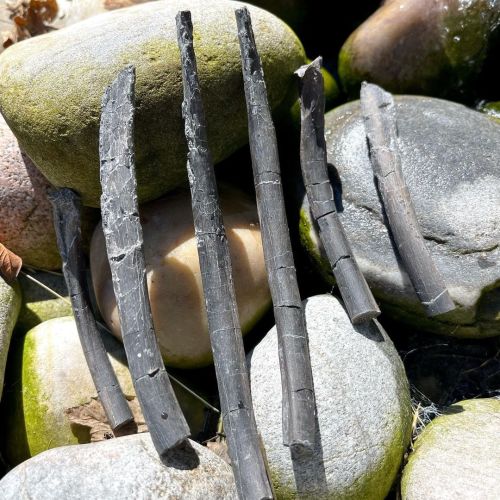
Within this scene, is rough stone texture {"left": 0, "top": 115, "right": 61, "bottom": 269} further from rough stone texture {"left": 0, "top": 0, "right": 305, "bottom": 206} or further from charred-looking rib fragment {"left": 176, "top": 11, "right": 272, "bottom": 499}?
charred-looking rib fragment {"left": 176, "top": 11, "right": 272, "bottom": 499}

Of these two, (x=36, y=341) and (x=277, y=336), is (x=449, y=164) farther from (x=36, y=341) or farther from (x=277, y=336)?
(x=36, y=341)

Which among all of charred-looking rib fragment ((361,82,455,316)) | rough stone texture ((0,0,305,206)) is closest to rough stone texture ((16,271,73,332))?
rough stone texture ((0,0,305,206))

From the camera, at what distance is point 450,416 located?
3.32 metres

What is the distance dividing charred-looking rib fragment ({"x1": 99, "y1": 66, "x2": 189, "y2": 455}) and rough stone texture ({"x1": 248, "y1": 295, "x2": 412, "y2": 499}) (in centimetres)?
53

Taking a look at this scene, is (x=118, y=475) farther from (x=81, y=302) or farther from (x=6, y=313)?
(x=6, y=313)

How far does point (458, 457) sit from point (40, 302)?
2.61m

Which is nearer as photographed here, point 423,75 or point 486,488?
point 486,488

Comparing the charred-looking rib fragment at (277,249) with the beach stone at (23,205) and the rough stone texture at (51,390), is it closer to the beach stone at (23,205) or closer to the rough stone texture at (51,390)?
the rough stone texture at (51,390)

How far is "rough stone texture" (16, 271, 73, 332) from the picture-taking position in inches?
157

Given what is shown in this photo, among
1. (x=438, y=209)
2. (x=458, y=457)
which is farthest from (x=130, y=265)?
(x=458, y=457)

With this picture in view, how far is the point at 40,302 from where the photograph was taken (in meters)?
4.04

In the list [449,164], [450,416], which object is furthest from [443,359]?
[449,164]

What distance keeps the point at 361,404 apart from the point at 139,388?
1073 mm

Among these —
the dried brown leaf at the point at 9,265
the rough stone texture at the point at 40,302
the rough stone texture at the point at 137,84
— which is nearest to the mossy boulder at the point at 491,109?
the rough stone texture at the point at 137,84
